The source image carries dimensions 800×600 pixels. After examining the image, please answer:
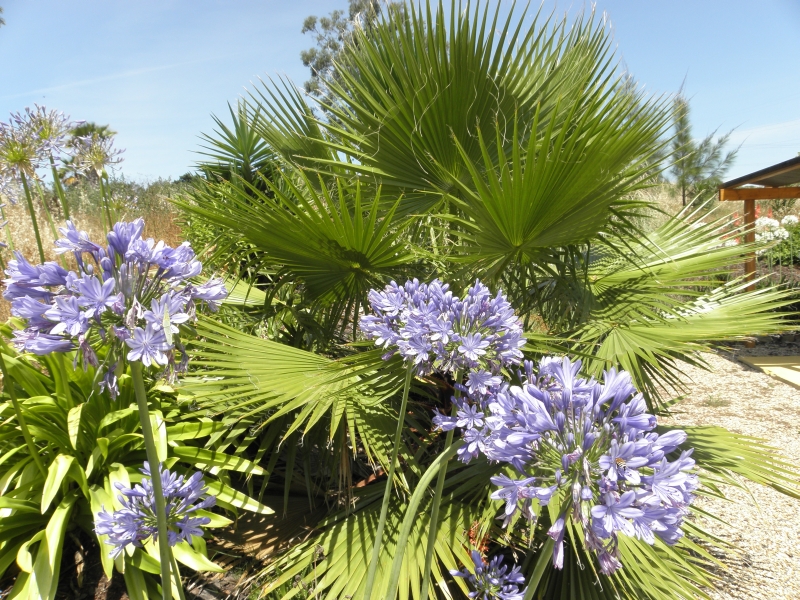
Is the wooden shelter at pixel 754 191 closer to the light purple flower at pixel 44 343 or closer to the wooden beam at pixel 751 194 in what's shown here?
the wooden beam at pixel 751 194

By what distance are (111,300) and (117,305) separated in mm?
14

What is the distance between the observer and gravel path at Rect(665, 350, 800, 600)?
2807 millimetres

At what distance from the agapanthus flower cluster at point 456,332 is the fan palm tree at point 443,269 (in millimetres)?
544

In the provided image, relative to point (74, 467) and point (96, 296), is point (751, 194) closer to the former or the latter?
point (74, 467)

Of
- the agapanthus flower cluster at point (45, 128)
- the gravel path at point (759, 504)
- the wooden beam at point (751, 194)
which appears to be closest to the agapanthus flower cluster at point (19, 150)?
the agapanthus flower cluster at point (45, 128)

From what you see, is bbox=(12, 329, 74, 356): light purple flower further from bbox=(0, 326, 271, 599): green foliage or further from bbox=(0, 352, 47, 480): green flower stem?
bbox=(0, 326, 271, 599): green foliage

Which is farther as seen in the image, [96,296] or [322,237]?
[322,237]

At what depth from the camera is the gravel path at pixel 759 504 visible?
2807 millimetres

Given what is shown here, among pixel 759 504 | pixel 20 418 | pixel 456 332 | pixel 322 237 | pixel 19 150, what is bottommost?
pixel 759 504

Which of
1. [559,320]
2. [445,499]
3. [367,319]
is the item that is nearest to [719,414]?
[559,320]

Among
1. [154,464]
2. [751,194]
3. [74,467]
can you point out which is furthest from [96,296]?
[751,194]

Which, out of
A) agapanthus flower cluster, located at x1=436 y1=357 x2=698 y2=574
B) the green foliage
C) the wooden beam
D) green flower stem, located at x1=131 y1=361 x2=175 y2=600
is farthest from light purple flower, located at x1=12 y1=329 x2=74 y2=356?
the wooden beam

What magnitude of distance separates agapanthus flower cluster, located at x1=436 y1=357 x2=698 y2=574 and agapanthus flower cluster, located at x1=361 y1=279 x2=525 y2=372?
242 mm

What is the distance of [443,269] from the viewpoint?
251cm
